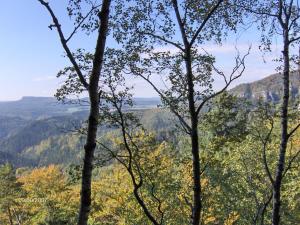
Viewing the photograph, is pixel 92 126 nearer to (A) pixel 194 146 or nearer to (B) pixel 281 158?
(A) pixel 194 146

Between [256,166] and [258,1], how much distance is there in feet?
72.0

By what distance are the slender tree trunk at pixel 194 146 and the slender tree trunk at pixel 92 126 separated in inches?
248

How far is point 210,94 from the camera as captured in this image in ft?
61.7

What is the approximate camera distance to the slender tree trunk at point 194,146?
17125mm

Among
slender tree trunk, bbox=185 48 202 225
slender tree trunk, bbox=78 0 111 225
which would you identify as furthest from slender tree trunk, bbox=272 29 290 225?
slender tree trunk, bbox=78 0 111 225

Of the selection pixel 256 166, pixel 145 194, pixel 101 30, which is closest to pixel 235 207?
pixel 256 166

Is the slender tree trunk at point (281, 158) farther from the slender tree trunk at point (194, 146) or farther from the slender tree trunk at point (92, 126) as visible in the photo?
the slender tree trunk at point (92, 126)

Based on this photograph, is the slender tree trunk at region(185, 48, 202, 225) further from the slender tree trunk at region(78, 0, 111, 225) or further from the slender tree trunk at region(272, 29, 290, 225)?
the slender tree trunk at region(78, 0, 111, 225)

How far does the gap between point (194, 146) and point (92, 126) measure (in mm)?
6435

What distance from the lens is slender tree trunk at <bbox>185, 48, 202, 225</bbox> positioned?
1712 cm

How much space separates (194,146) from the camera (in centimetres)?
1738

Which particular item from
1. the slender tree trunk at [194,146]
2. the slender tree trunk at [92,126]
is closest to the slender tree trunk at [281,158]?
the slender tree trunk at [194,146]

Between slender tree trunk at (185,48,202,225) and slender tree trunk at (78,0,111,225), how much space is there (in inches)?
248

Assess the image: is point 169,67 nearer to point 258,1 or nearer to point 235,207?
point 258,1
